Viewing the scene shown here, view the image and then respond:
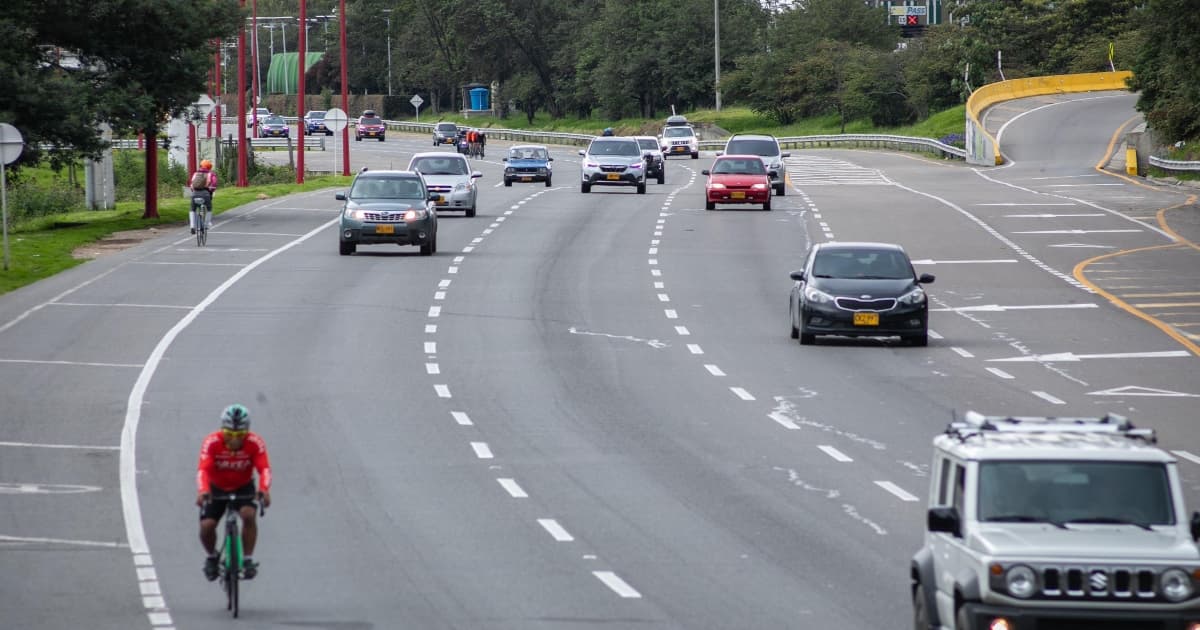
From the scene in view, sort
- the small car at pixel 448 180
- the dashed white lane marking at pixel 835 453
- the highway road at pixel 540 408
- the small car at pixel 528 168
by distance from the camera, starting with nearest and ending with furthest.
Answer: the highway road at pixel 540 408, the dashed white lane marking at pixel 835 453, the small car at pixel 448 180, the small car at pixel 528 168

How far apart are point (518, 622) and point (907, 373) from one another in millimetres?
13227

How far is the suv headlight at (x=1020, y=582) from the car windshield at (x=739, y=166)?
1631 inches

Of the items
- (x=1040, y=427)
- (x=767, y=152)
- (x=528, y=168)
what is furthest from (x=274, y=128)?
(x=1040, y=427)

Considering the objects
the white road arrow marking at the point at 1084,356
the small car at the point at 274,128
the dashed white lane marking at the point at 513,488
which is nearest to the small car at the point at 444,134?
the small car at the point at 274,128

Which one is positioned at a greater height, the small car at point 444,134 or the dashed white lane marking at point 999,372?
the small car at point 444,134

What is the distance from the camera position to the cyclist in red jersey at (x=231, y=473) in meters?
12.3

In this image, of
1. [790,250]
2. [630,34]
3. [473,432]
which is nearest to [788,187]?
[790,250]

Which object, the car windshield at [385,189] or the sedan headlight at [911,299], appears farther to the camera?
the car windshield at [385,189]

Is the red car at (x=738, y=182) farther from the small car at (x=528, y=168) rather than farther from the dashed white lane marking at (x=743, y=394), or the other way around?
the dashed white lane marking at (x=743, y=394)

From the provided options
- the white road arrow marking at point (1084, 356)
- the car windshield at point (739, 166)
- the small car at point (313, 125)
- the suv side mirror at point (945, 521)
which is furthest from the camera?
the small car at point (313, 125)

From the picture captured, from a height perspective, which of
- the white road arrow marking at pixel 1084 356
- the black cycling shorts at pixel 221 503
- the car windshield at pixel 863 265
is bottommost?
the white road arrow marking at pixel 1084 356

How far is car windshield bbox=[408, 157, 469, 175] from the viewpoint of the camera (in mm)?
47438

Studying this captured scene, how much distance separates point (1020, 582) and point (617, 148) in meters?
49.5

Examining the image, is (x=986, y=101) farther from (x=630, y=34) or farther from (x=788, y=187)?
(x=630, y=34)
